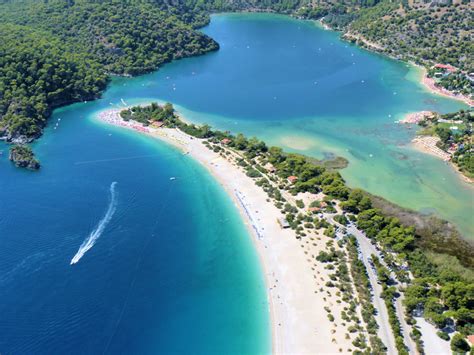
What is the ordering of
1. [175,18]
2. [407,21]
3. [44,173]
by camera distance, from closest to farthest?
[44,173] → [407,21] → [175,18]

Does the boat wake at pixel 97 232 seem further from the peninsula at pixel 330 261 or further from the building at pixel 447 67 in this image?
the building at pixel 447 67

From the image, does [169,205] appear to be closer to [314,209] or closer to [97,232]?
[97,232]

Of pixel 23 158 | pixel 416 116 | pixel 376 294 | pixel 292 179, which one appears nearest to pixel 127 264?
pixel 292 179

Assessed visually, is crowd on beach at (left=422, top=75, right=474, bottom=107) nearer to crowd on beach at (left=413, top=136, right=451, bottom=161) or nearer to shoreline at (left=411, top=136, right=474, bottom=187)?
crowd on beach at (left=413, top=136, right=451, bottom=161)

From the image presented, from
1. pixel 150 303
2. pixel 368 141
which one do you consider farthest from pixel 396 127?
pixel 150 303

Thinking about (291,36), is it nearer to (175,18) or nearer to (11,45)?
(175,18)

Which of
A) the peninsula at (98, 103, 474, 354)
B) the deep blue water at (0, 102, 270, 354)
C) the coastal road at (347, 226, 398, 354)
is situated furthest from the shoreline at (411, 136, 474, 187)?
the deep blue water at (0, 102, 270, 354)
